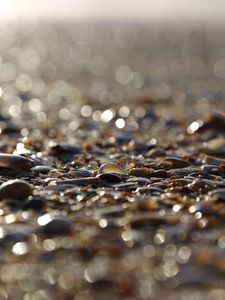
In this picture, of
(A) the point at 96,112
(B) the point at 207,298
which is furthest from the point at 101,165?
Result: (A) the point at 96,112

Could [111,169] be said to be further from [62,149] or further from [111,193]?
[62,149]

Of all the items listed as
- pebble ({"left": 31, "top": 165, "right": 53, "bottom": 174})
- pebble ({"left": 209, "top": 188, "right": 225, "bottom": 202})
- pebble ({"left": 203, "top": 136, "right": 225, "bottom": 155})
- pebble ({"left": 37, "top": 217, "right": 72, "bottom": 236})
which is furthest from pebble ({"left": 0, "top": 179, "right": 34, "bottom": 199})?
pebble ({"left": 203, "top": 136, "right": 225, "bottom": 155})

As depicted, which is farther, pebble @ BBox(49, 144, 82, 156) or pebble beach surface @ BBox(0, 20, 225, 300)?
pebble @ BBox(49, 144, 82, 156)

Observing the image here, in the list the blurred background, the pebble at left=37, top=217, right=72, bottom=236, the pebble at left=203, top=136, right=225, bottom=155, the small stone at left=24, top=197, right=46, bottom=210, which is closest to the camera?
the pebble at left=37, top=217, right=72, bottom=236

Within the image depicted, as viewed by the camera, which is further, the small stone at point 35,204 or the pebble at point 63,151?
the pebble at point 63,151

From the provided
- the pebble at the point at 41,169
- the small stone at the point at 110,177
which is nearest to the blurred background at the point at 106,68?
the pebble at the point at 41,169

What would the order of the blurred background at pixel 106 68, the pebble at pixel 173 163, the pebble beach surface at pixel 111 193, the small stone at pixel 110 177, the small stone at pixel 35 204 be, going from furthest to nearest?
the blurred background at pixel 106 68 < the pebble at pixel 173 163 < the small stone at pixel 110 177 < the small stone at pixel 35 204 < the pebble beach surface at pixel 111 193

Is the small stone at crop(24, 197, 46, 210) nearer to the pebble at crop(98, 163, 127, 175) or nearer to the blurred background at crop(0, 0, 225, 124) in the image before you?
the pebble at crop(98, 163, 127, 175)

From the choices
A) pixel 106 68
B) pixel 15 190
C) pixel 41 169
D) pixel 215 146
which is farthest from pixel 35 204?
pixel 106 68

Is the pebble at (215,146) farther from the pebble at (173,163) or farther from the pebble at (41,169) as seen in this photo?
the pebble at (41,169)
